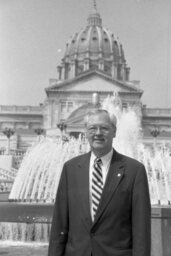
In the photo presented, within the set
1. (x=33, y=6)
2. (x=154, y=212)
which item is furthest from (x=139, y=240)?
(x=33, y=6)

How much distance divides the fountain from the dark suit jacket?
0.53m

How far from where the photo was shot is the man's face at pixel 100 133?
258cm

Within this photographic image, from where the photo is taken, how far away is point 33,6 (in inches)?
766

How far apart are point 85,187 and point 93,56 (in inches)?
2546

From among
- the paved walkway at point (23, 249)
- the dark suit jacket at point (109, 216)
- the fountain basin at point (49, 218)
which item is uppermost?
the dark suit jacket at point (109, 216)

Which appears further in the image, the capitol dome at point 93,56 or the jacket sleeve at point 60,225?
the capitol dome at point 93,56

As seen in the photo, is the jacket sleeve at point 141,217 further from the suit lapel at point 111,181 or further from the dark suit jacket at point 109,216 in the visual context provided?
the suit lapel at point 111,181

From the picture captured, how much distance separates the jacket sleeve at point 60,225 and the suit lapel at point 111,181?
Answer: 257mm

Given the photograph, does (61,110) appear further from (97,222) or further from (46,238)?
(97,222)

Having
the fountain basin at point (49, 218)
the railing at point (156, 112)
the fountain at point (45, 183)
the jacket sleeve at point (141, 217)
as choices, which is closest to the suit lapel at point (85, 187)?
the jacket sleeve at point (141, 217)

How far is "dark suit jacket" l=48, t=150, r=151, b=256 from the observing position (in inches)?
93.7

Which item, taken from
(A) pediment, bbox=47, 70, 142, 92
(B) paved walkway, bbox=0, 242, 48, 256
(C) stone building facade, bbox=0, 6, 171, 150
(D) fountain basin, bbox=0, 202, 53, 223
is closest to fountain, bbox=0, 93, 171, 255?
(D) fountain basin, bbox=0, 202, 53, 223

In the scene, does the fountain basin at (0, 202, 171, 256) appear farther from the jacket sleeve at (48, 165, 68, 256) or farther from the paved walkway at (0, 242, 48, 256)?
the jacket sleeve at (48, 165, 68, 256)

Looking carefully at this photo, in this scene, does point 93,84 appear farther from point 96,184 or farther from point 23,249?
point 96,184
